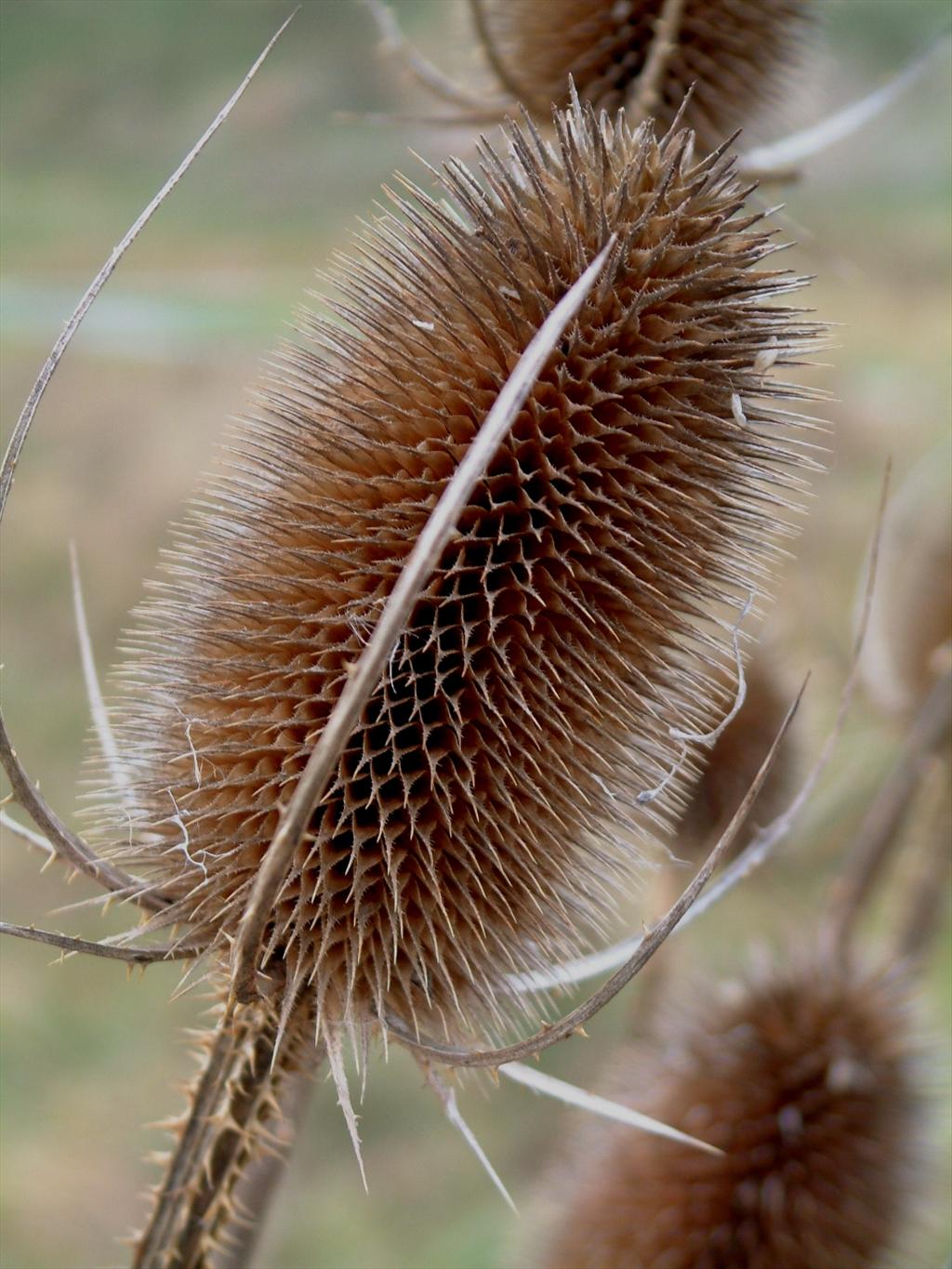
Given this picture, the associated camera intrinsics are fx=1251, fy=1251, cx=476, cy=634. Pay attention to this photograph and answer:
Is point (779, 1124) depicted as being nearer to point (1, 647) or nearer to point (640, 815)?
point (640, 815)

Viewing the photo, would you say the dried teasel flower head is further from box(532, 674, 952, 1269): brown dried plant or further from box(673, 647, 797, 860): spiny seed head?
box(532, 674, 952, 1269): brown dried plant

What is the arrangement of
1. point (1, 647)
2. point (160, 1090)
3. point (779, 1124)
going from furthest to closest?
1. point (1, 647)
2. point (160, 1090)
3. point (779, 1124)

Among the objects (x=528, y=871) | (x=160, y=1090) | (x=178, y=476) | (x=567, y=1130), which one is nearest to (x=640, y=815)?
(x=528, y=871)

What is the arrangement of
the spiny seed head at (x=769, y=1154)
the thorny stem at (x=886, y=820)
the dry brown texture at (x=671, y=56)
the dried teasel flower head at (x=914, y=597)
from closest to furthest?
1. the spiny seed head at (x=769, y=1154)
2. the dry brown texture at (x=671, y=56)
3. the thorny stem at (x=886, y=820)
4. the dried teasel flower head at (x=914, y=597)

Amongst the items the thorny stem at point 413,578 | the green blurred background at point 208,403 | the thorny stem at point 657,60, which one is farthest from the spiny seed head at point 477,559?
the green blurred background at point 208,403

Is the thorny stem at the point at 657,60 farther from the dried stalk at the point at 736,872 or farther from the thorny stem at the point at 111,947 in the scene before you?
the thorny stem at the point at 111,947

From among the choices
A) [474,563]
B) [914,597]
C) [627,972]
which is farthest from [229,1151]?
[914,597]
